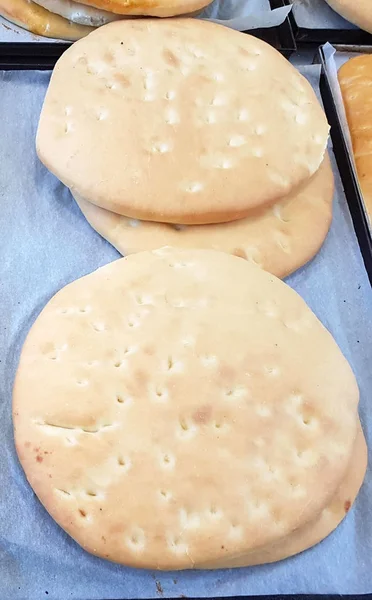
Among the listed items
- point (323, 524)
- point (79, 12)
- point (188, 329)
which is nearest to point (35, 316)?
point (188, 329)

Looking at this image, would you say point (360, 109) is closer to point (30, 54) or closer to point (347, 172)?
point (347, 172)

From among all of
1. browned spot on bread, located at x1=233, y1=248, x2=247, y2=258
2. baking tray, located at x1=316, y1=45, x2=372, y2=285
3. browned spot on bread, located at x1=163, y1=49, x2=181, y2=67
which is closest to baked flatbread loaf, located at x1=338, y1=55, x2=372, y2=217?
baking tray, located at x1=316, y1=45, x2=372, y2=285

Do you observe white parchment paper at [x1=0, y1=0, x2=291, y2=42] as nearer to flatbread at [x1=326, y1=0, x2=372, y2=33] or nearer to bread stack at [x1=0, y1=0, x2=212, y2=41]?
bread stack at [x1=0, y1=0, x2=212, y2=41]

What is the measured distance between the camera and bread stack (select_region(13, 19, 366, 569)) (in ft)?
2.64

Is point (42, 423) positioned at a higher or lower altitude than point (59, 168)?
lower

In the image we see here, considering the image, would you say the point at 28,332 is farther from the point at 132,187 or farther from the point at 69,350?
the point at 132,187

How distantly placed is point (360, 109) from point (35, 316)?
84cm

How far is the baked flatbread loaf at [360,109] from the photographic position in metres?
1.24

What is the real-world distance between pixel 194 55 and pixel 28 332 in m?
0.65

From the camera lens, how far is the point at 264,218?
1104 millimetres

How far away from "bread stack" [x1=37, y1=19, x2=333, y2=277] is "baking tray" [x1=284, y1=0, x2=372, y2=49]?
277 mm

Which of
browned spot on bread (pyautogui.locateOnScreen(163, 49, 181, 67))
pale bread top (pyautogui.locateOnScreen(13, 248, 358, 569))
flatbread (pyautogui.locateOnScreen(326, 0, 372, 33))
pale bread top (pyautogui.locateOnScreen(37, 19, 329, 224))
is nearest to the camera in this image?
pale bread top (pyautogui.locateOnScreen(13, 248, 358, 569))

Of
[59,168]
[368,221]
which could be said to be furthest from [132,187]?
[368,221]

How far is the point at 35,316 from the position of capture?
1007 mm
